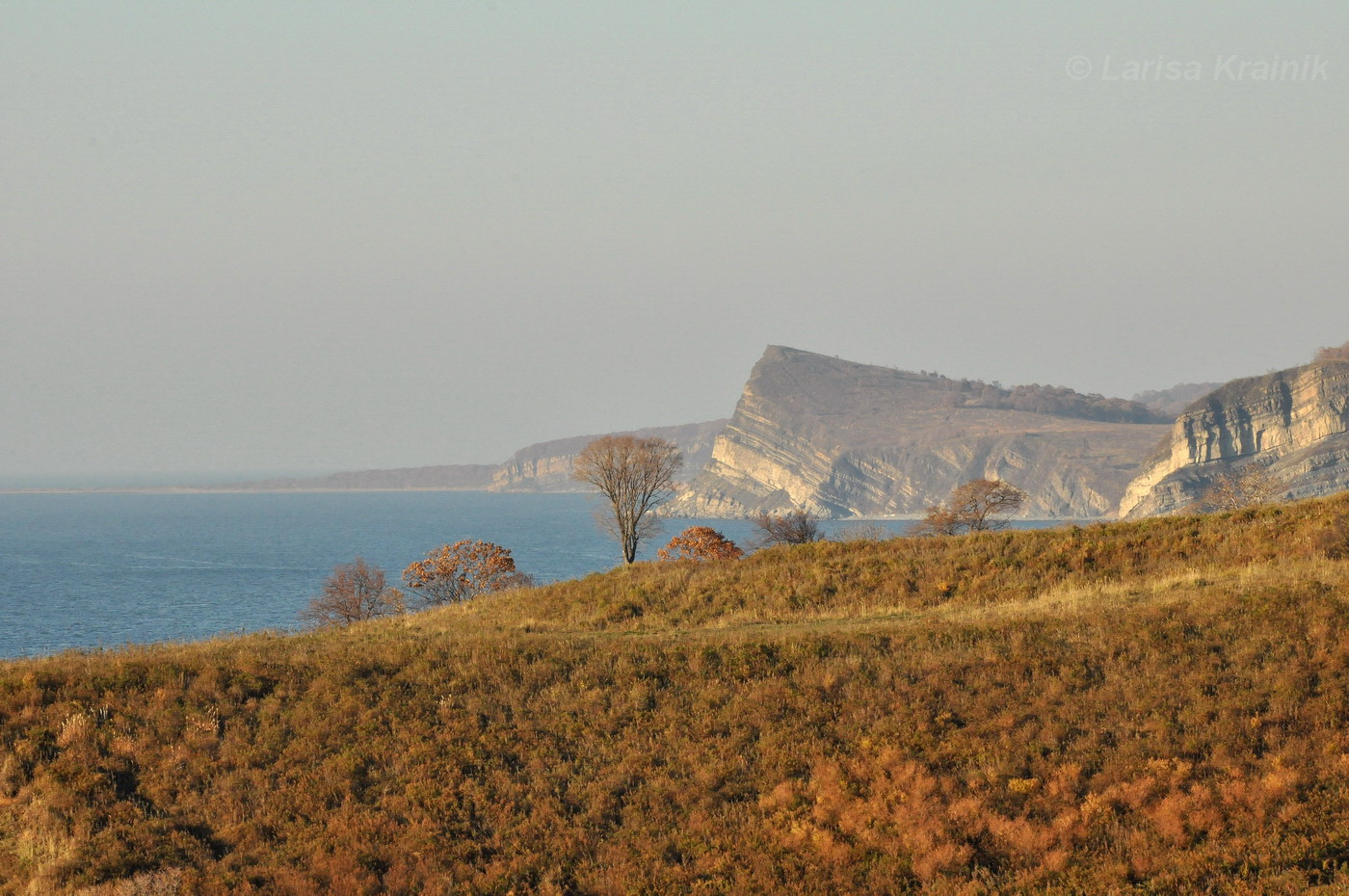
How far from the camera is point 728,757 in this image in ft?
55.8

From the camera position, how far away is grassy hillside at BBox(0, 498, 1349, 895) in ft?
46.6

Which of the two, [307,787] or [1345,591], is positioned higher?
[1345,591]

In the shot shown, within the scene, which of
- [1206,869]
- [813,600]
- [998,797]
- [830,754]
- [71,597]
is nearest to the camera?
[1206,869]

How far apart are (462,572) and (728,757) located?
5357 cm

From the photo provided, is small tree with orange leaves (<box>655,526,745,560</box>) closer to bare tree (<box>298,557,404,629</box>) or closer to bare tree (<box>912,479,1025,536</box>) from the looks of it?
bare tree (<box>298,557,404,629</box>)

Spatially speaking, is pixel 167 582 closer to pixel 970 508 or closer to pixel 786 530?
pixel 786 530

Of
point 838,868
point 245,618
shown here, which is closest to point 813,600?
point 838,868

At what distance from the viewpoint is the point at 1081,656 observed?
18.9m

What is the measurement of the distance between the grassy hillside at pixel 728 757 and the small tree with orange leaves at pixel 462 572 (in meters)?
43.7

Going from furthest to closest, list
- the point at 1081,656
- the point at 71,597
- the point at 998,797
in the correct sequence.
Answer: the point at 71,597
the point at 1081,656
the point at 998,797

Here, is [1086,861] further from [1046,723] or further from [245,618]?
[245,618]

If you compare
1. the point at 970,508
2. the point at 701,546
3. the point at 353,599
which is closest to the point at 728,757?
the point at 701,546

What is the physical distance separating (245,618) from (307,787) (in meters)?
85.7

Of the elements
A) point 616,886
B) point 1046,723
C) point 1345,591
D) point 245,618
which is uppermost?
point 1345,591
